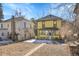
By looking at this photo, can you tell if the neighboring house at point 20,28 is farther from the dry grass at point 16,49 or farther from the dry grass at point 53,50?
the dry grass at point 53,50

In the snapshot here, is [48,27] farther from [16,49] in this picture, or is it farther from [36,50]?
[16,49]

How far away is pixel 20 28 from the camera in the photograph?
208 cm

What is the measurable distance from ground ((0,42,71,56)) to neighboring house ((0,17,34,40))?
100 mm

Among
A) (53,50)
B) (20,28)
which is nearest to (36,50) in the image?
(53,50)

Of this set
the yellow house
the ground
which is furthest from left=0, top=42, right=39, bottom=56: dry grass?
the yellow house

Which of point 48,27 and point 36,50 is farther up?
point 48,27

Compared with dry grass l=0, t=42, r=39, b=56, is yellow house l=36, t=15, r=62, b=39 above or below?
above

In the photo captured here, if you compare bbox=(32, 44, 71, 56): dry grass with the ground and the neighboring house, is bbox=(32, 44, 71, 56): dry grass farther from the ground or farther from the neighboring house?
the neighboring house

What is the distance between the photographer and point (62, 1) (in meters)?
2.03

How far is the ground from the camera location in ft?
6.71

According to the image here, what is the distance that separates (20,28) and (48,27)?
0.28 metres

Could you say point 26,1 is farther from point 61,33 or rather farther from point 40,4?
point 61,33

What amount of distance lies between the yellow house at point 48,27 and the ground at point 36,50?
0.09 meters

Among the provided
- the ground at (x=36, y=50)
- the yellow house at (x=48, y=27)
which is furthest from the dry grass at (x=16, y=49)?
the yellow house at (x=48, y=27)
